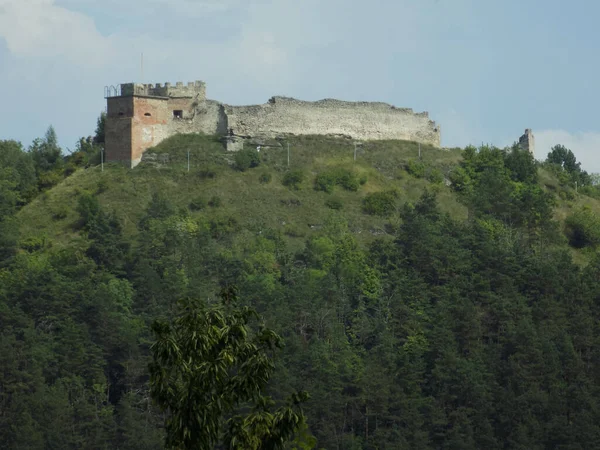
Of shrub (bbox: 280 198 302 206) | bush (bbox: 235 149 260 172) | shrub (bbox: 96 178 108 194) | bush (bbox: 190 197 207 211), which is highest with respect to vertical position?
bush (bbox: 235 149 260 172)

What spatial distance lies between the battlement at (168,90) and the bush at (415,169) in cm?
940

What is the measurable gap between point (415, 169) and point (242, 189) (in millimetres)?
8387

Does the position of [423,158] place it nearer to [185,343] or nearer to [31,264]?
[31,264]

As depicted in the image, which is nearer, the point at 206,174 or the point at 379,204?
the point at 206,174

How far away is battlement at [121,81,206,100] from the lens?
58.2m

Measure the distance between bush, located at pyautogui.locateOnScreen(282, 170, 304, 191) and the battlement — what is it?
505cm

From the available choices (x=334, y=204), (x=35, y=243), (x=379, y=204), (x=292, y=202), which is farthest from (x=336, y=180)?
(x=35, y=243)

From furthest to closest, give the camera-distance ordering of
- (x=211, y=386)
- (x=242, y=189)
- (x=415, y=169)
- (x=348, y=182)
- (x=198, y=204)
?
(x=415, y=169)
(x=348, y=182)
(x=242, y=189)
(x=198, y=204)
(x=211, y=386)

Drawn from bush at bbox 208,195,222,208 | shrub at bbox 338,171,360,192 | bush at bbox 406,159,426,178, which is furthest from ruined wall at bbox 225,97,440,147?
bush at bbox 208,195,222,208

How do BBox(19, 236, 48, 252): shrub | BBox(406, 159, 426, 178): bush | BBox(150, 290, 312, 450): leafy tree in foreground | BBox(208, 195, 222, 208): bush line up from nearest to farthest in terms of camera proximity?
BBox(150, 290, 312, 450): leafy tree in foreground
BBox(19, 236, 48, 252): shrub
BBox(208, 195, 222, 208): bush
BBox(406, 159, 426, 178): bush

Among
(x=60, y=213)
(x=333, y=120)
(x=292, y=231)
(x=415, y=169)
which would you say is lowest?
(x=292, y=231)

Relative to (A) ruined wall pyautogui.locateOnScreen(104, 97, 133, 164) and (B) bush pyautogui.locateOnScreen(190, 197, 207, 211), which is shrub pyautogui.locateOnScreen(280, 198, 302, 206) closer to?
(B) bush pyautogui.locateOnScreen(190, 197, 207, 211)

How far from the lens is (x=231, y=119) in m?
59.5

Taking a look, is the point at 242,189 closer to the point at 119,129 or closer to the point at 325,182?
the point at 325,182
